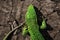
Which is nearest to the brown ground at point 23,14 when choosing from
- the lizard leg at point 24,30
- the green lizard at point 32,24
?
the lizard leg at point 24,30

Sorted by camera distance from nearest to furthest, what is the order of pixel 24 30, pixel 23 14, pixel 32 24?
pixel 32 24 < pixel 24 30 < pixel 23 14

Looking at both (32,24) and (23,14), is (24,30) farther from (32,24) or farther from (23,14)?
(23,14)

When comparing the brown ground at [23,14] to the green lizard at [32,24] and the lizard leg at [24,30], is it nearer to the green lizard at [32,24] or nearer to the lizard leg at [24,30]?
the lizard leg at [24,30]

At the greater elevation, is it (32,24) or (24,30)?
(32,24)

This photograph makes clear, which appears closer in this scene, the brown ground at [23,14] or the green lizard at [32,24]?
the green lizard at [32,24]

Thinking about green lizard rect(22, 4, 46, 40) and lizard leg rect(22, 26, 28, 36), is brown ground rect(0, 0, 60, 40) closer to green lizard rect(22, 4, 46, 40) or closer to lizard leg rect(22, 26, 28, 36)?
lizard leg rect(22, 26, 28, 36)

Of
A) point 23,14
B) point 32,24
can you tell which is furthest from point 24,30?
point 23,14

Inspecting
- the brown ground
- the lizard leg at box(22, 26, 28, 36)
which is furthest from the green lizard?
the brown ground

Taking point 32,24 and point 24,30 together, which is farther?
point 24,30

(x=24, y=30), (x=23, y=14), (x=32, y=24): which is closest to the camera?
(x=32, y=24)
